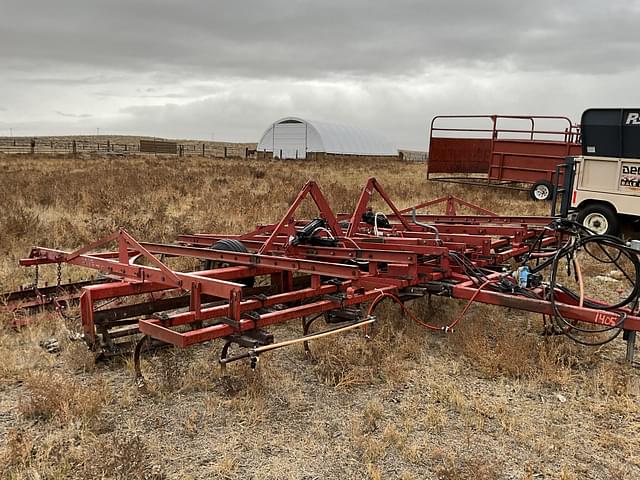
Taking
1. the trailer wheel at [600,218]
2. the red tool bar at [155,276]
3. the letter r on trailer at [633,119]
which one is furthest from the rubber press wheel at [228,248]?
the letter r on trailer at [633,119]

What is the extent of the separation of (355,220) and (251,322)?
8.91 ft

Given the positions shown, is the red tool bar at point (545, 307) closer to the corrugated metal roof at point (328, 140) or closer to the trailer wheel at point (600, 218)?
the trailer wheel at point (600, 218)

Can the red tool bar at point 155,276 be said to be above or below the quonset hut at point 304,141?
below

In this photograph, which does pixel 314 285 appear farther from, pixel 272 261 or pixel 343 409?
pixel 343 409

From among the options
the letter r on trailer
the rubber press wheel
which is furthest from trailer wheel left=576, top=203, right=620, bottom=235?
the rubber press wheel

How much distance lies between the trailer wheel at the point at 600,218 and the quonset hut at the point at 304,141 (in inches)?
1425

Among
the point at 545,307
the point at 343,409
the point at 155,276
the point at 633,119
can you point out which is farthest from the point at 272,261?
the point at 633,119

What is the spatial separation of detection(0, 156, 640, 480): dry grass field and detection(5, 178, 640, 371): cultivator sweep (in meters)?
0.29

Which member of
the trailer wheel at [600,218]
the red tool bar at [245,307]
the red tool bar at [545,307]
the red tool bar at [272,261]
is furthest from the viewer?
the trailer wheel at [600,218]

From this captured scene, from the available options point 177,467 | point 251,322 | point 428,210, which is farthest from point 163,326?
point 428,210

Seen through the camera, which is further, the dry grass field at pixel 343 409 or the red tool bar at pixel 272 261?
the red tool bar at pixel 272 261

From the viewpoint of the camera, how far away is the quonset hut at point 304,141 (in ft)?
157

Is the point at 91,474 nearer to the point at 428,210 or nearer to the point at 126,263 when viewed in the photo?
the point at 126,263

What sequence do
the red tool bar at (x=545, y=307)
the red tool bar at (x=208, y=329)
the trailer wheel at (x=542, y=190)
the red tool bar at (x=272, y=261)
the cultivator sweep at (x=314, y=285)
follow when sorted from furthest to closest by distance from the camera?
1. the trailer wheel at (x=542, y=190)
2. the red tool bar at (x=272, y=261)
3. the red tool bar at (x=545, y=307)
4. the cultivator sweep at (x=314, y=285)
5. the red tool bar at (x=208, y=329)
